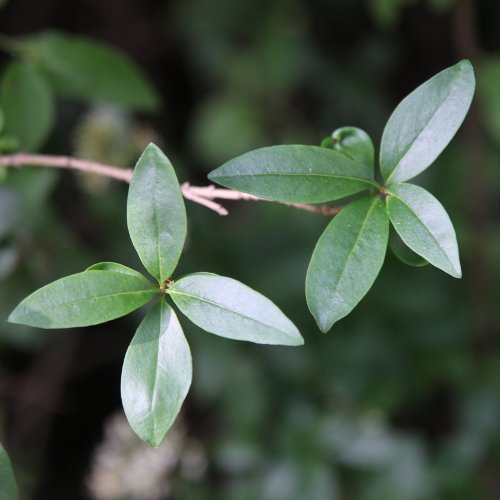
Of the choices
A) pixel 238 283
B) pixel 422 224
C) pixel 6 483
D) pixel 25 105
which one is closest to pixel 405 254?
pixel 422 224

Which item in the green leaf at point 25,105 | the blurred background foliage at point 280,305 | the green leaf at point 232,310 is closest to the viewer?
the green leaf at point 232,310

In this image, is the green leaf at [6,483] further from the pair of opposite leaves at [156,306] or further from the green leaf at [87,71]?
the green leaf at [87,71]

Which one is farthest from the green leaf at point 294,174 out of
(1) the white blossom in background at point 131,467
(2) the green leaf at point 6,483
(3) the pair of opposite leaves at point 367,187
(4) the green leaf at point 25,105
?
(1) the white blossom in background at point 131,467

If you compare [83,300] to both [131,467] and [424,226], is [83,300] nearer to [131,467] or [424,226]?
[424,226]

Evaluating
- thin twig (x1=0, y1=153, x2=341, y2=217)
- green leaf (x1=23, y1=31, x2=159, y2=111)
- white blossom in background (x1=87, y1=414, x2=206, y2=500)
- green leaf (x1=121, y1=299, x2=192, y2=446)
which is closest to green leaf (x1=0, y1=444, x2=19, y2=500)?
green leaf (x1=121, y1=299, x2=192, y2=446)

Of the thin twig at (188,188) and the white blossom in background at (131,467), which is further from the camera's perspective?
the white blossom in background at (131,467)

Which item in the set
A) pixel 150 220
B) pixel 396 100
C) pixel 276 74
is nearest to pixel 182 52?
pixel 276 74

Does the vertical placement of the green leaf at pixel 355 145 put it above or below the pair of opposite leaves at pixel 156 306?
above

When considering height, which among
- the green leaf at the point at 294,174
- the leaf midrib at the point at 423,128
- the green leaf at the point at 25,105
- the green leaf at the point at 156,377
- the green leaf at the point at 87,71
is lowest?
the green leaf at the point at 156,377
